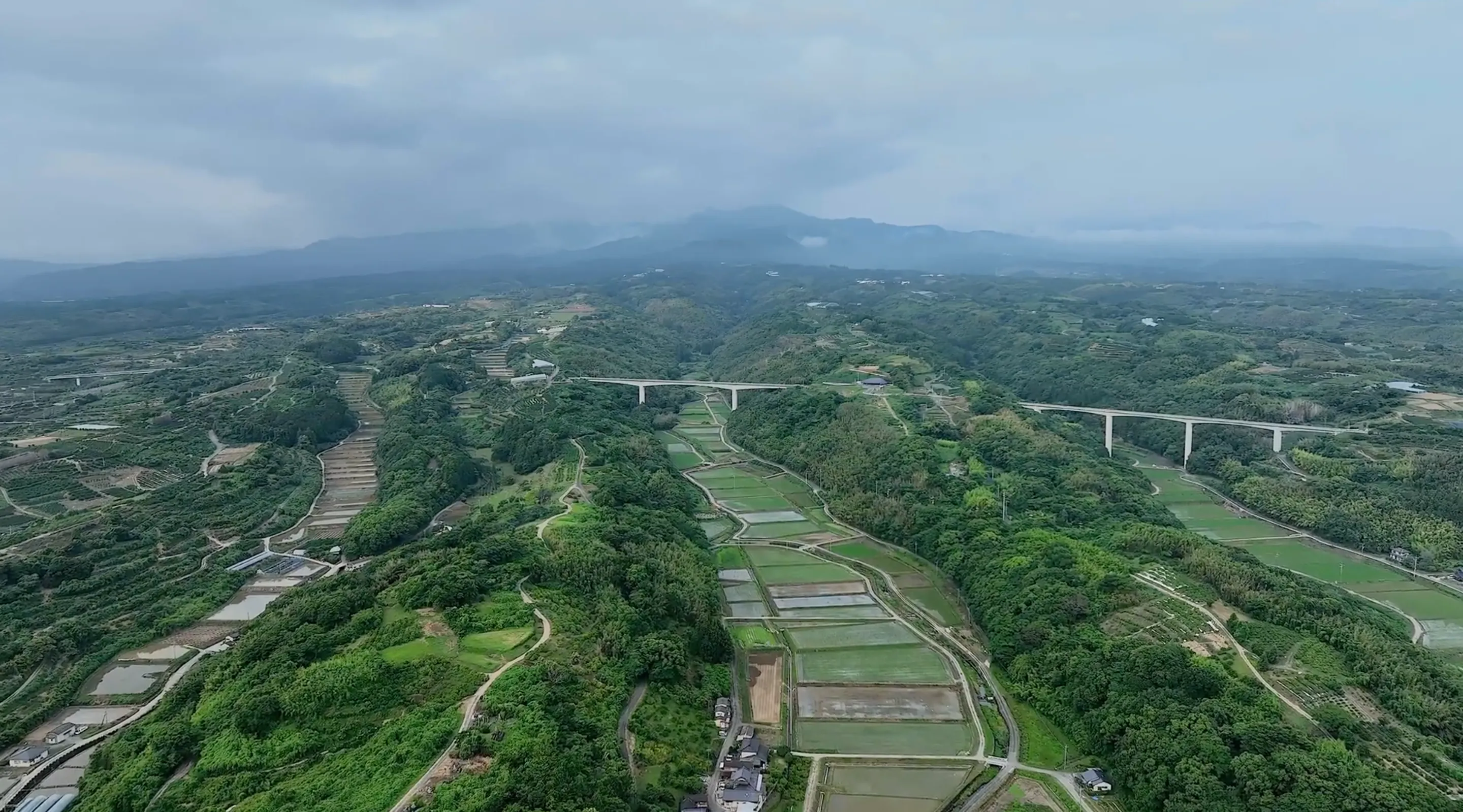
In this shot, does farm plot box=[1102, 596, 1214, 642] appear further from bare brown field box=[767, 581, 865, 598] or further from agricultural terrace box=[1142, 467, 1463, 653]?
bare brown field box=[767, 581, 865, 598]

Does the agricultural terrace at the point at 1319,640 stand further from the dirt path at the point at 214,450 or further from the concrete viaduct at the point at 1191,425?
the dirt path at the point at 214,450

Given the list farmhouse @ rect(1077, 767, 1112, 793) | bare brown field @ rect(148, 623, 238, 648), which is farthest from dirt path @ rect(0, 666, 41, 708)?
farmhouse @ rect(1077, 767, 1112, 793)

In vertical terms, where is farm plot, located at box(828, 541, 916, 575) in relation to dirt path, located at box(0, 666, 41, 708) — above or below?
below

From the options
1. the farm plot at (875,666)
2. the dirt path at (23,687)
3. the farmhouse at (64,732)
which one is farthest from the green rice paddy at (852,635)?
the dirt path at (23,687)

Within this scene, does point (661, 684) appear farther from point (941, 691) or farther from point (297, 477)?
point (297, 477)

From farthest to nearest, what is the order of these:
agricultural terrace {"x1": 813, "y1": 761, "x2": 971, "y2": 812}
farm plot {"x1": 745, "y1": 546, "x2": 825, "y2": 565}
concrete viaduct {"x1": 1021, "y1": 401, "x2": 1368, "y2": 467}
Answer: concrete viaduct {"x1": 1021, "y1": 401, "x2": 1368, "y2": 467} < farm plot {"x1": 745, "y1": 546, "x2": 825, "y2": 565} < agricultural terrace {"x1": 813, "y1": 761, "x2": 971, "y2": 812}

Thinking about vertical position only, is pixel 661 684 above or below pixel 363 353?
below

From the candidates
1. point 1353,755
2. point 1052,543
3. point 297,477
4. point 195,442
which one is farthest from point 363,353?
point 1353,755
